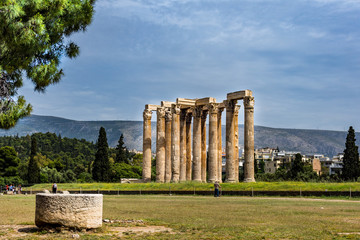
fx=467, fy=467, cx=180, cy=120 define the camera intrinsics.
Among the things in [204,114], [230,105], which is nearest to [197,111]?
[204,114]

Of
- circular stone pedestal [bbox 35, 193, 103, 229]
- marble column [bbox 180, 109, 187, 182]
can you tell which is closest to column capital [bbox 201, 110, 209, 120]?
marble column [bbox 180, 109, 187, 182]

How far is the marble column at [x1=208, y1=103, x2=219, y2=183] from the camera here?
53.3 meters

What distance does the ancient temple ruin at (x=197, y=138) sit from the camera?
1922 inches

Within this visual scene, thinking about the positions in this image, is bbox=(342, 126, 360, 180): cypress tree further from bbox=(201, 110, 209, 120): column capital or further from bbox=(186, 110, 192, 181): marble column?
bbox=(186, 110, 192, 181): marble column

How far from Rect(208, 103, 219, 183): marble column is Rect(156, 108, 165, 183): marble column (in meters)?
7.75

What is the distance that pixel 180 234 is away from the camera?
15.2 m

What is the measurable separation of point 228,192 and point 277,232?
27.8 metres

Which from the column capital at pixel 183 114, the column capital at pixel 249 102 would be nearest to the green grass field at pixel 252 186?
the column capital at pixel 249 102

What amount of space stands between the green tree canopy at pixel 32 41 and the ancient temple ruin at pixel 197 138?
30.0 m

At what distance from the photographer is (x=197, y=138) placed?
56.4 metres

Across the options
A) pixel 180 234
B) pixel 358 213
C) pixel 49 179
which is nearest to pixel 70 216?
pixel 180 234

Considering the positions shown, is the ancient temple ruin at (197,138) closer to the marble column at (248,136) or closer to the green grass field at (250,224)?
the marble column at (248,136)

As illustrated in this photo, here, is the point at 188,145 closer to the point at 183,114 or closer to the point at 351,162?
the point at 183,114

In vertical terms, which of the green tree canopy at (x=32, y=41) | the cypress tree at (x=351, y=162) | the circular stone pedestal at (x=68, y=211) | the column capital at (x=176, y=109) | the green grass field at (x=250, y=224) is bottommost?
the green grass field at (x=250, y=224)
